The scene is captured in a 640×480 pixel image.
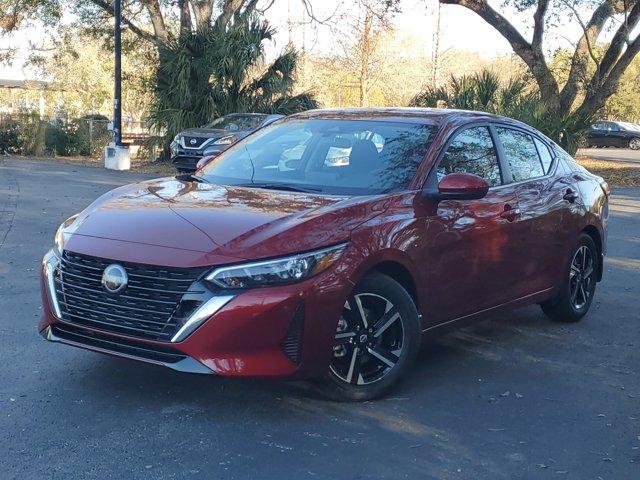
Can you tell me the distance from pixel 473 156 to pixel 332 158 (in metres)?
1.03

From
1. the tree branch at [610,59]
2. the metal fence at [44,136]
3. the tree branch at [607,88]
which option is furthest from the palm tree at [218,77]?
the tree branch at [610,59]

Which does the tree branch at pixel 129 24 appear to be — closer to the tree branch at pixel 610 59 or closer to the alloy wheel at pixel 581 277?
the tree branch at pixel 610 59

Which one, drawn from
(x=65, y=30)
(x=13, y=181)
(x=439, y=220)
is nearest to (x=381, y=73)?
(x=65, y=30)

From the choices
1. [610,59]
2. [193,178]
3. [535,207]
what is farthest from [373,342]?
[610,59]

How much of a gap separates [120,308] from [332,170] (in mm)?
Result: 1767

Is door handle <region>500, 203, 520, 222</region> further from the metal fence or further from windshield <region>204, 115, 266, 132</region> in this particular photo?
the metal fence

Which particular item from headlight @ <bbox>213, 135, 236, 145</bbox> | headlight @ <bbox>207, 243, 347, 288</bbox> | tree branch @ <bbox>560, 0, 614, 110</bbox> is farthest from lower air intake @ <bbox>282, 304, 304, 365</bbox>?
tree branch @ <bbox>560, 0, 614, 110</bbox>

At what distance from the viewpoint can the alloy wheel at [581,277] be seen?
6580 mm

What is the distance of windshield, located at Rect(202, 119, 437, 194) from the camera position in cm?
501

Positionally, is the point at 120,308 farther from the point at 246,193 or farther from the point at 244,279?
the point at 246,193

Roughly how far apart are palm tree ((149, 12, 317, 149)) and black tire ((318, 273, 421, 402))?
1904cm

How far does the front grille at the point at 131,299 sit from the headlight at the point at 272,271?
13 cm

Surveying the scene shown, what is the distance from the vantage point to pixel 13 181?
54.6 ft

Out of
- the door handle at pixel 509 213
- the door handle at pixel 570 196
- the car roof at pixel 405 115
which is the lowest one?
the door handle at pixel 509 213
